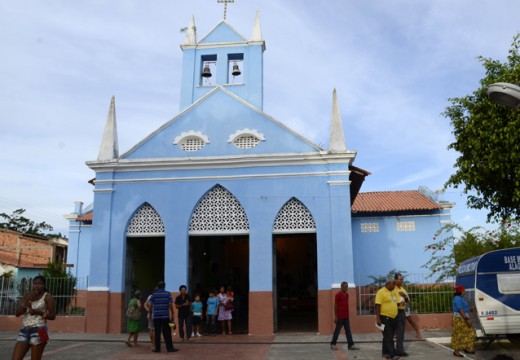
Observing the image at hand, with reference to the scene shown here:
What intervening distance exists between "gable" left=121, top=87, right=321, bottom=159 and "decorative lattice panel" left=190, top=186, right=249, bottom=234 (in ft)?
4.41

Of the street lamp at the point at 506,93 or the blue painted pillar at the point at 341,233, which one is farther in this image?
the blue painted pillar at the point at 341,233

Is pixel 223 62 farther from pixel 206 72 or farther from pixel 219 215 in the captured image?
pixel 219 215

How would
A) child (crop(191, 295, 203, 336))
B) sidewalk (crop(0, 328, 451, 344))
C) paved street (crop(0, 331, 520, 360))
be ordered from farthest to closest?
child (crop(191, 295, 203, 336)), sidewalk (crop(0, 328, 451, 344)), paved street (crop(0, 331, 520, 360))

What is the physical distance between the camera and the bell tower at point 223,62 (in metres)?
18.0

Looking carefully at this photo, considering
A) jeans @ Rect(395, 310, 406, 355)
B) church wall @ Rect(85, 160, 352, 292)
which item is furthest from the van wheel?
church wall @ Rect(85, 160, 352, 292)

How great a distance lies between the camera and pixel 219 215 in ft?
51.3

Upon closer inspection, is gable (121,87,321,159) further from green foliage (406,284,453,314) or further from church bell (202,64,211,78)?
green foliage (406,284,453,314)

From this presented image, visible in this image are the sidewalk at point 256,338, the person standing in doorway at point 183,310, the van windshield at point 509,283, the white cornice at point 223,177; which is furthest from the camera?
the white cornice at point 223,177

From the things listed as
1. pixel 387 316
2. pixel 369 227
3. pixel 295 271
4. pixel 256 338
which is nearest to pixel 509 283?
pixel 387 316

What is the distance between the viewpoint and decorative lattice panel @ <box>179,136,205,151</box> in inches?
635

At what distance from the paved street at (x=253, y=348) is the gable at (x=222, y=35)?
10.4 meters

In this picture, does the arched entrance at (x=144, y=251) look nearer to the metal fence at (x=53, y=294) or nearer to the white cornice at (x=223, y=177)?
the white cornice at (x=223, y=177)

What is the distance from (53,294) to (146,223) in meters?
3.72

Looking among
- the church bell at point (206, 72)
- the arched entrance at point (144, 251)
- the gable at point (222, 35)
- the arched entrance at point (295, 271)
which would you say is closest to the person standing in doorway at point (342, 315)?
the arched entrance at point (295, 271)
